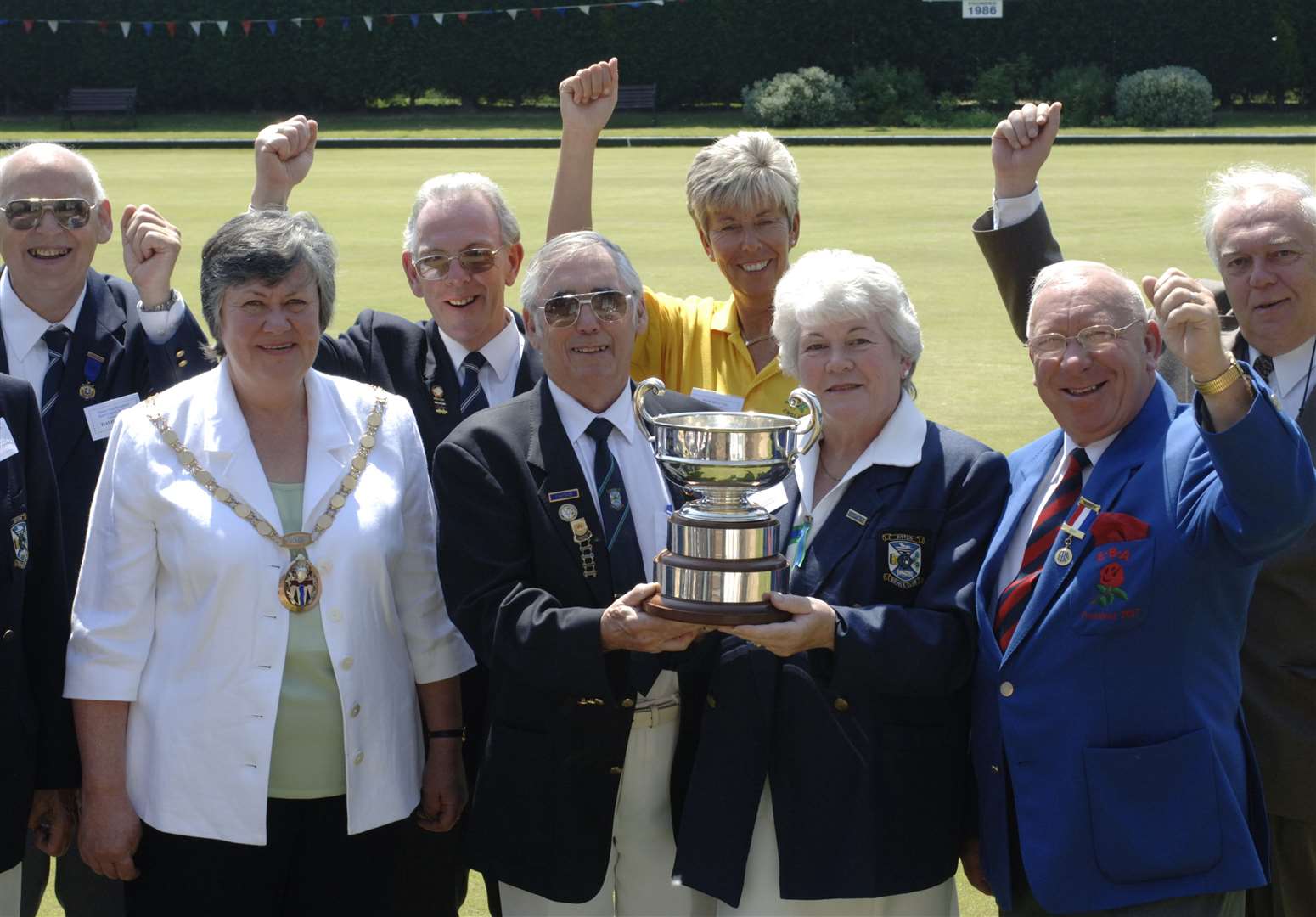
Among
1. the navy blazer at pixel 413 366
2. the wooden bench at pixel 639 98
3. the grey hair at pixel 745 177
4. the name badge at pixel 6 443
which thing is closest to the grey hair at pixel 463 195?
the navy blazer at pixel 413 366

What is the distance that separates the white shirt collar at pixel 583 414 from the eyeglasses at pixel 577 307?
14cm

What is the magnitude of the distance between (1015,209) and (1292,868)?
166cm

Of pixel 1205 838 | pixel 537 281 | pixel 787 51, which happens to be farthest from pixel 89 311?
pixel 787 51

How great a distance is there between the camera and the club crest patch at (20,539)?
310 centimetres

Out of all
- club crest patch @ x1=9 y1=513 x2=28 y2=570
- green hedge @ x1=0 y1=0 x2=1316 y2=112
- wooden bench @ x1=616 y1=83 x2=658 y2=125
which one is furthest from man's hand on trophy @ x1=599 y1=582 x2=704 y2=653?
green hedge @ x1=0 y1=0 x2=1316 y2=112

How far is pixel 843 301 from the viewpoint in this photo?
2.97 meters

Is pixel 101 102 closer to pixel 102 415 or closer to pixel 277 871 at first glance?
pixel 102 415

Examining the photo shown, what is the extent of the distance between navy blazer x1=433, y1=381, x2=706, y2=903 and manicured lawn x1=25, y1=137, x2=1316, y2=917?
112 centimetres

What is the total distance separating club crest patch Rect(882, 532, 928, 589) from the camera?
291 cm

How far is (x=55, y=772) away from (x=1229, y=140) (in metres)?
27.3

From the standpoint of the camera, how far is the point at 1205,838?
106 inches

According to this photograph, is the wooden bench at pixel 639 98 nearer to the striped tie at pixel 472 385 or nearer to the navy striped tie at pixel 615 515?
the striped tie at pixel 472 385

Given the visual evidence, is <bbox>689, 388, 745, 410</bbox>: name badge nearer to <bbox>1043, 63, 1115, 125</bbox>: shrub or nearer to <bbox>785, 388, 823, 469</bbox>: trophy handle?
<bbox>785, 388, 823, 469</bbox>: trophy handle

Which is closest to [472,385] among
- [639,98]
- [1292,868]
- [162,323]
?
[162,323]
